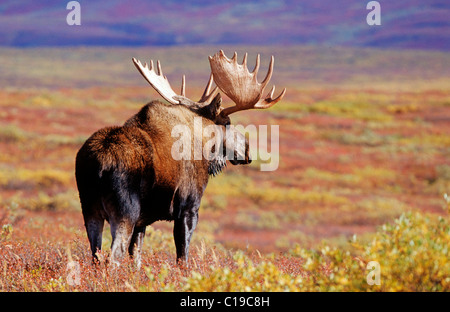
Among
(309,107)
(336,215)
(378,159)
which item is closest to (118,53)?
(309,107)

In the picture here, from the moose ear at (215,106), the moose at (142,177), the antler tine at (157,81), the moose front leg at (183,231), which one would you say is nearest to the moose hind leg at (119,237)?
A: the moose at (142,177)

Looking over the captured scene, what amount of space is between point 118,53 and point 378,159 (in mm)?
152615

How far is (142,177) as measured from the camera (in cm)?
678

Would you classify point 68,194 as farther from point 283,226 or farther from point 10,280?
point 10,280

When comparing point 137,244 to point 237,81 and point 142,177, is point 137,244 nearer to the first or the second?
point 142,177

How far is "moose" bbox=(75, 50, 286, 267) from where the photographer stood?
6.61 metres

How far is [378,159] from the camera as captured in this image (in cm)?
3359

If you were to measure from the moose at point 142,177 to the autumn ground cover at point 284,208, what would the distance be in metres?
0.35

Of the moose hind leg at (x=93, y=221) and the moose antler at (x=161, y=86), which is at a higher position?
the moose antler at (x=161, y=86)

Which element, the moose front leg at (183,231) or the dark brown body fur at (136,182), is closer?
the dark brown body fur at (136,182)

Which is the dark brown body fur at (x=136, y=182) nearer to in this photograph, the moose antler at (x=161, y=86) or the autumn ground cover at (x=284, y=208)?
the autumn ground cover at (x=284, y=208)

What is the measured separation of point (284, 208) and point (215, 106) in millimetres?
15330

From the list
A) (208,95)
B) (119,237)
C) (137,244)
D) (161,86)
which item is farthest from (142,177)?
(208,95)

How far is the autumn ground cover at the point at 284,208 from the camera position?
556cm
